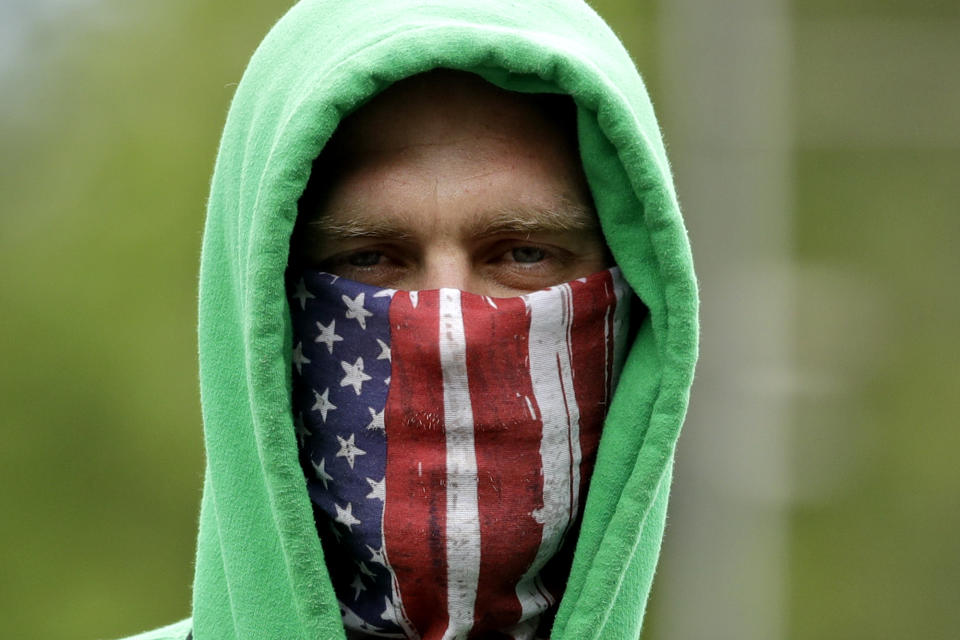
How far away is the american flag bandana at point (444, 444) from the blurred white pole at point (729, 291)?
4799mm

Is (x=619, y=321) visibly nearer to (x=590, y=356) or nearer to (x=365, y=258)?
(x=590, y=356)

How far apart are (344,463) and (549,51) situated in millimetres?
761


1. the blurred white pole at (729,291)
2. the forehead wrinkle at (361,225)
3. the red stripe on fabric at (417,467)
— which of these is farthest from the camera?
the blurred white pole at (729,291)

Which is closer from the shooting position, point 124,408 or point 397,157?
point 397,157

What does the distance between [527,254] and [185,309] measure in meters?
10.2

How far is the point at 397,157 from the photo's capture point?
2568 millimetres

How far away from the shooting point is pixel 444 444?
8.04 ft

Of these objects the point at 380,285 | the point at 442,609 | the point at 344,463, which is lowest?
the point at 442,609

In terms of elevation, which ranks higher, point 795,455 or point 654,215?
point 654,215

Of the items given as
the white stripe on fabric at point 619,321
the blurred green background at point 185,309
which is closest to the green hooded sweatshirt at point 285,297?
the white stripe on fabric at point 619,321

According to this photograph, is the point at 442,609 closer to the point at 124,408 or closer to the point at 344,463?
the point at 344,463

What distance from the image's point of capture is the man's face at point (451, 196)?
8.36 feet

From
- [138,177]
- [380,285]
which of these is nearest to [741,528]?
[380,285]

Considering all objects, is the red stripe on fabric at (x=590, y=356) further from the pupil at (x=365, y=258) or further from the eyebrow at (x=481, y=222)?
the pupil at (x=365, y=258)
